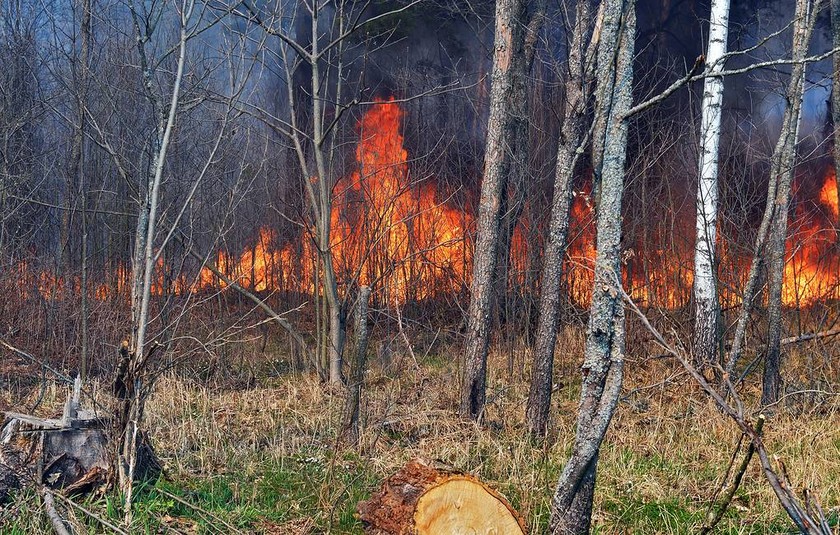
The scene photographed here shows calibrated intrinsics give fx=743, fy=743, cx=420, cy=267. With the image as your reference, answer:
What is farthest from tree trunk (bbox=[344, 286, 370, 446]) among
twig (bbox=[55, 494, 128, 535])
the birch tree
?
the birch tree

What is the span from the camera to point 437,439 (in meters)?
6.70

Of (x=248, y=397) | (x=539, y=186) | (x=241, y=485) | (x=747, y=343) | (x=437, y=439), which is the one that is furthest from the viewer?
(x=539, y=186)

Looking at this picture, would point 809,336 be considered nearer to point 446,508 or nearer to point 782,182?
point 782,182

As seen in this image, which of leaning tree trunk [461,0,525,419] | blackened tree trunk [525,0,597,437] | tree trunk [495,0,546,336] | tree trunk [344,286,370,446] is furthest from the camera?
tree trunk [495,0,546,336]

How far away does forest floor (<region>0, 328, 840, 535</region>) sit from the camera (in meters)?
4.82

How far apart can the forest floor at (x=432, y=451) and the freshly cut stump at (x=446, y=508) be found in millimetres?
640

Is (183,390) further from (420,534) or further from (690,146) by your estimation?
(690,146)

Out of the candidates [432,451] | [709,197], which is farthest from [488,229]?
[709,197]

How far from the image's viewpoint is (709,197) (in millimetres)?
9180

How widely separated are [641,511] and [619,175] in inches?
94.5

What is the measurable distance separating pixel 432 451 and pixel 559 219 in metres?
2.31

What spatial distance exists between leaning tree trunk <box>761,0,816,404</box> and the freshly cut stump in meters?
4.70

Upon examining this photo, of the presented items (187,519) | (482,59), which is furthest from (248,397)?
(482,59)

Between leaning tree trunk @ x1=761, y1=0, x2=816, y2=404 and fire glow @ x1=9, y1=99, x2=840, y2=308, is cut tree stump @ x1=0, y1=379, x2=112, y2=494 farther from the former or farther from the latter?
leaning tree trunk @ x1=761, y1=0, x2=816, y2=404
